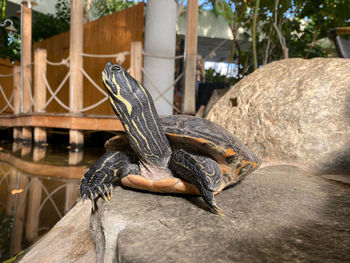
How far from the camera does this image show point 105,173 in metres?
1.26

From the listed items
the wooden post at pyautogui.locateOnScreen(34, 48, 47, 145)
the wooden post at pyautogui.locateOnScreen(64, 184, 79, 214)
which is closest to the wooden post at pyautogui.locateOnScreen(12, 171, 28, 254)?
the wooden post at pyautogui.locateOnScreen(64, 184, 79, 214)

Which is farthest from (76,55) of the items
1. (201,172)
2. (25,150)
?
(201,172)

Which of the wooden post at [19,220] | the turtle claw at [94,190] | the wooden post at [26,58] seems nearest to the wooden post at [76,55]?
the wooden post at [26,58]

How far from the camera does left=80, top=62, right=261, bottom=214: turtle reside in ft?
3.50

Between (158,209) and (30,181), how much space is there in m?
1.92

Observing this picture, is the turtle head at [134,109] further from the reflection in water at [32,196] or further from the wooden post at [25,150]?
the wooden post at [25,150]

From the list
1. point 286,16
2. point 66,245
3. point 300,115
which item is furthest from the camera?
point 286,16

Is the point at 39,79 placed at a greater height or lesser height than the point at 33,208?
greater

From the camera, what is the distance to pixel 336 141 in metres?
1.90

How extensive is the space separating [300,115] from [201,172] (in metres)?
1.37

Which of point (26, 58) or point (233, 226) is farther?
point (26, 58)

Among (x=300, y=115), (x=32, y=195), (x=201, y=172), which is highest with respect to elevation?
(x=300, y=115)

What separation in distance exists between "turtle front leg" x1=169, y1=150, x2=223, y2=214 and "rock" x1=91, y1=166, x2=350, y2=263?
0.07m

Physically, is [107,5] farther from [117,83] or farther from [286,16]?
[117,83]
